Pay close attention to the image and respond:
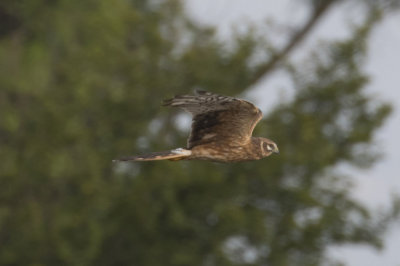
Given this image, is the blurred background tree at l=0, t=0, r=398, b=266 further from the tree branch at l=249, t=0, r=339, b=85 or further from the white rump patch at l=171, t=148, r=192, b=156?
the white rump patch at l=171, t=148, r=192, b=156

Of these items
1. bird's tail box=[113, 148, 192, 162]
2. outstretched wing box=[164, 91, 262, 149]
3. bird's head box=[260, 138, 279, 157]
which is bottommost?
bird's tail box=[113, 148, 192, 162]

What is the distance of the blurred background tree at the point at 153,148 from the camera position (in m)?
20.0

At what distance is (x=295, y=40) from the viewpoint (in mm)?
23203

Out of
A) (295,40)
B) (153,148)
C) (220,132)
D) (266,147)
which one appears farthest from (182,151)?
(295,40)

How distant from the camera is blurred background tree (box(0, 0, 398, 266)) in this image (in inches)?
787

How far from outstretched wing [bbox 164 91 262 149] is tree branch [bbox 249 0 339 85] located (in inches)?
443

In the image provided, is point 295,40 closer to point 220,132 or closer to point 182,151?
point 220,132

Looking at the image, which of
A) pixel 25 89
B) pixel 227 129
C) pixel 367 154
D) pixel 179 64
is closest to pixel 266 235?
pixel 367 154

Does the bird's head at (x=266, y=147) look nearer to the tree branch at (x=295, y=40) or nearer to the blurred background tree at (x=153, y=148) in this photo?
the blurred background tree at (x=153, y=148)

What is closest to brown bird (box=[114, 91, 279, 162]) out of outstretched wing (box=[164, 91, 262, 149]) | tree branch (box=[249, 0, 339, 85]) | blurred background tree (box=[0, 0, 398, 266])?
outstretched wing (box=[164, 91, 262, 149])

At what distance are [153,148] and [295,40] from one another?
455cm

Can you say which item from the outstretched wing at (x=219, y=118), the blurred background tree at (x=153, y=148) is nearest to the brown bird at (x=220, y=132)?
the outstretched wing at (x=219, y=118)

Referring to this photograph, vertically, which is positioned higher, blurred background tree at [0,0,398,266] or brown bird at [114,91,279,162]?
blurred background tree at [0,0,398,266]

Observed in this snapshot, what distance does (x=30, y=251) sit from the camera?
21.3 meters
